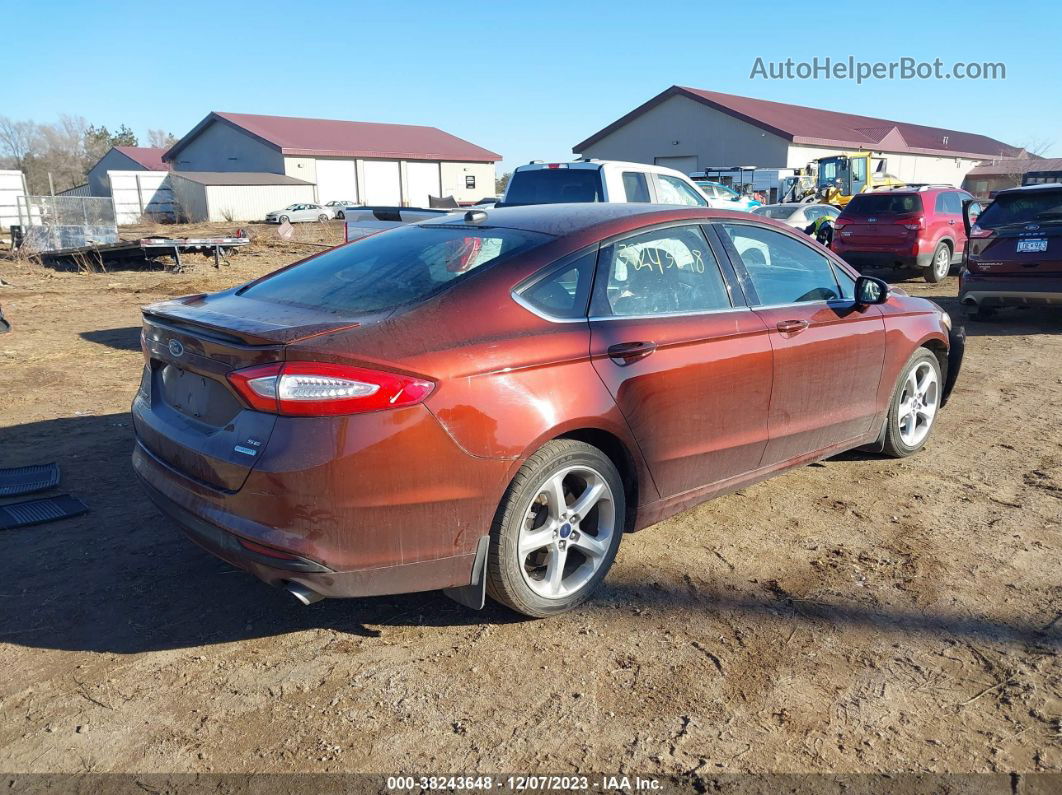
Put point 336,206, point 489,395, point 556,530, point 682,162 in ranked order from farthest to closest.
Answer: point 336,206 → point 682,162 → point 556,530 → point 489,395

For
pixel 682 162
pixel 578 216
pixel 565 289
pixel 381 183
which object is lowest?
pixel 565 289

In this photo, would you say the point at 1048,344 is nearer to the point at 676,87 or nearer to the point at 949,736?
the point at 949,736

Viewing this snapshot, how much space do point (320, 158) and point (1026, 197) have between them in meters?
48.6

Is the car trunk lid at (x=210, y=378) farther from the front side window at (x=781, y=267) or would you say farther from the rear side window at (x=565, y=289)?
the front side window at (x=781, y=267)

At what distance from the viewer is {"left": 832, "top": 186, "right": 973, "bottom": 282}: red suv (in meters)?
14.4

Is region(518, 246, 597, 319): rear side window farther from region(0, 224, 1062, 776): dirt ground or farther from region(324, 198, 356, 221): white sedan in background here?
region(324, 198, 356, 221): white sedan in background

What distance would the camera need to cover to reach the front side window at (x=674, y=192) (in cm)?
1003

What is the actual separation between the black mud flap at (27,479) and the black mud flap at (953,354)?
5729 millimetres

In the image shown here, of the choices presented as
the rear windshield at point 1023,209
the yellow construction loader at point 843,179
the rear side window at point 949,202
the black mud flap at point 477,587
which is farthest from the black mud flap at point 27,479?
the yellow construction loader at point 843,179

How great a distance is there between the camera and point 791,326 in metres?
4.17

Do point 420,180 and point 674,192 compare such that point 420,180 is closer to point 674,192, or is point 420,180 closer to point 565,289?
point 674,192

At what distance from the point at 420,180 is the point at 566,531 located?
5675 cm

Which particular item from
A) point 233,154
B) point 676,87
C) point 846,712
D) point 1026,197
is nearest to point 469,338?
point 846,712

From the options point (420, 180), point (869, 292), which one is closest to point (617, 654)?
point (869, 292)
